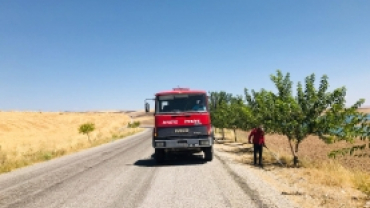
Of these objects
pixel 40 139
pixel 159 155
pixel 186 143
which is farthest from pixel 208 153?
pixel 40 139

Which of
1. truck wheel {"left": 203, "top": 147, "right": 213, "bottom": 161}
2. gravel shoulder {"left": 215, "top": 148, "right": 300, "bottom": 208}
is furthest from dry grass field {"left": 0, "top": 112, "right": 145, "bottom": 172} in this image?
gravel shoulder {"left": 215, "top": 148, "right": 300, "bottom": 208}

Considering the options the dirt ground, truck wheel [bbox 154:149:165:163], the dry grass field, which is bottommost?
the dry grass field

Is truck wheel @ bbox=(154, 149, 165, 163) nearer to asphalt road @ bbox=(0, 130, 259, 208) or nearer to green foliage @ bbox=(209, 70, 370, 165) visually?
asphalt road @ bbox=(0, 130, 259, 208)

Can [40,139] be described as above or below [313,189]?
below

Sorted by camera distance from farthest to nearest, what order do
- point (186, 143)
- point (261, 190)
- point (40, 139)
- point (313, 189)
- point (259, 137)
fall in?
point (40, 139)
point (259, 137)
point (186, 143)
point (313, 189)
point (261, 190)

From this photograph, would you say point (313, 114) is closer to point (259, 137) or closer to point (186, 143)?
point (259, 137)

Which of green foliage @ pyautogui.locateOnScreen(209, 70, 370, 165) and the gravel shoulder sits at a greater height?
green foliage @ pyautogui.locateOnScreen(209, 70, 370, 165)

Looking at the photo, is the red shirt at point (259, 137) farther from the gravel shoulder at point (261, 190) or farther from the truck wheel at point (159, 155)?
the truck wheel at point (159, 155)

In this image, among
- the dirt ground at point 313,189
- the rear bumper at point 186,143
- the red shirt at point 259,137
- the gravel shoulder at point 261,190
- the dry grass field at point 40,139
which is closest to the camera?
the gravel shoulder at point 261,190

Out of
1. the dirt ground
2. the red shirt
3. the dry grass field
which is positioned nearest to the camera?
the dirt ground

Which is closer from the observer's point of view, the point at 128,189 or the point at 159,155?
the point at 128,189

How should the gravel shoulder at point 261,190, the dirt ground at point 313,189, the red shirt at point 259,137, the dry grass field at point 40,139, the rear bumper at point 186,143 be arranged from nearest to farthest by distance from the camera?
the gravel shoulder at point 261,190
the dirt ground at point 313,189
the rear bumper at point 186,143
the red shirt at point 259,137
the dry grass field at point 40,139

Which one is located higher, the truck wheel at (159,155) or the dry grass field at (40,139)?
the truck wheel at (159,155)

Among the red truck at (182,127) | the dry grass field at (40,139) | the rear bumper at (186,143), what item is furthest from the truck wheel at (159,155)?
the dry grass field at (40,139)
